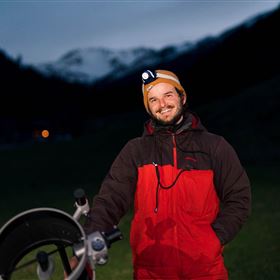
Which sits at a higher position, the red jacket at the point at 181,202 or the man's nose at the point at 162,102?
the man's nose at the point at 162,102

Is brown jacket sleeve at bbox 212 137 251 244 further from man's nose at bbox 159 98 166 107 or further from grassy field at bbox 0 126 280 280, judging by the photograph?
grassy field at bbox 0 126 280 280

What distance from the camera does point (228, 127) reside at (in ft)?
193

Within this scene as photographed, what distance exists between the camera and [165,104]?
3.81m

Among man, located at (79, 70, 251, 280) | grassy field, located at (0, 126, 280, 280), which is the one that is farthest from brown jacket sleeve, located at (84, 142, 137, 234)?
grassy field, located at (0, 126, 280, 280)

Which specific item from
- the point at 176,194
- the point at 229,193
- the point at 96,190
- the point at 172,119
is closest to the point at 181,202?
the point at 176,194

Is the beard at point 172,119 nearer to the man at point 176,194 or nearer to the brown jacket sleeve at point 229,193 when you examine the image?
the man at point 176,194

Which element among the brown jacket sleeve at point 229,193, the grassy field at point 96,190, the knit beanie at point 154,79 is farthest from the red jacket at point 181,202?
the grassy field at point 96,190

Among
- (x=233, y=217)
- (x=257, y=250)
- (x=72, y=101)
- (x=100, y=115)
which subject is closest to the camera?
(x=233, y=217)

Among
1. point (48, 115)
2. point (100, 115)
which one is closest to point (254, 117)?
point (48, 115)

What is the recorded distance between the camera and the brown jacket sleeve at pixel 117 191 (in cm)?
350

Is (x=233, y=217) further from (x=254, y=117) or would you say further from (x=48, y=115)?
(x=48, y=115)

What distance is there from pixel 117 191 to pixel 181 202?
16.0 inches

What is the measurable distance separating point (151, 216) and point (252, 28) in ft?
529

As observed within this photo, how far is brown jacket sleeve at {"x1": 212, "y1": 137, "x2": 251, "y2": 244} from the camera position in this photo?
Result: 359 centimetres
